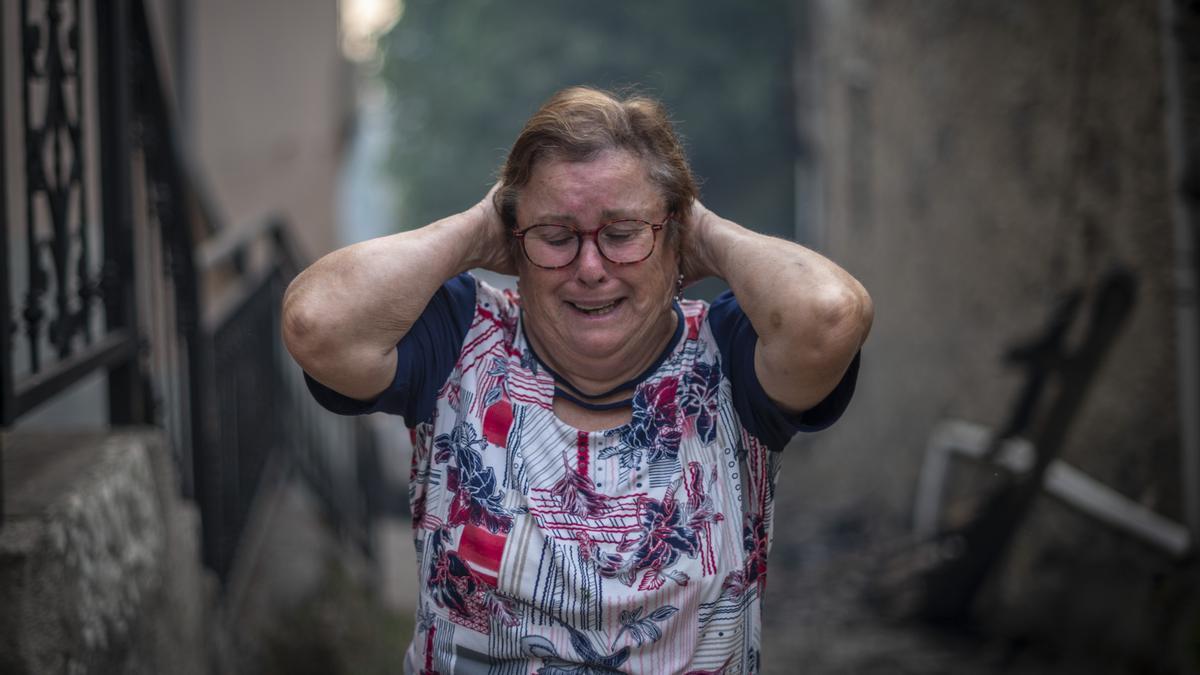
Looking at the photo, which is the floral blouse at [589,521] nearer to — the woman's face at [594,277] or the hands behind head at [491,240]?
the woman's face at [594,277]

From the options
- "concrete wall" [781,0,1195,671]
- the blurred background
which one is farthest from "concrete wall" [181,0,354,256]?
"concrete wall" [781,0,1195,671]

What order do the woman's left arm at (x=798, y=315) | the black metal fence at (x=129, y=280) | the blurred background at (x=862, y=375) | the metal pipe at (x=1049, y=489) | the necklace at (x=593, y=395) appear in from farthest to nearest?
1. the metal pipe at (x=1049, y=489)
2. the blurred background at (x=862, y=375)
3. the black metal fence at (x=129, y=280)
4. the necklace at (x=593, y=395)
5. the woman's left arm at (x=798, y=315)

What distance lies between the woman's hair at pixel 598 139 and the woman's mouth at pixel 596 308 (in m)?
0.19

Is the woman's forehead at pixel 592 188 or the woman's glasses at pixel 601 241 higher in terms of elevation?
the woman's forehead at pixel 592 188

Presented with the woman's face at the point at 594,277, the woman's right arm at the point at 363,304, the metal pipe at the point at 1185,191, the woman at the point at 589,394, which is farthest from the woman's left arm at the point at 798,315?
the metal pipe at the point at 1185,191

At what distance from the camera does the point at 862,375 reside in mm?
9688

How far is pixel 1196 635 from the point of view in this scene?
353 centimetres

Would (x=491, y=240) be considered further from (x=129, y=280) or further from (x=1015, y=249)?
(x=1015, y=249)

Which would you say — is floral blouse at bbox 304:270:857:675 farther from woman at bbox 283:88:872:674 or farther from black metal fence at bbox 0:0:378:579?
black metal fence at bbox 0:0:378:579

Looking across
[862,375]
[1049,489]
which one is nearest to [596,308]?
[1049,489]

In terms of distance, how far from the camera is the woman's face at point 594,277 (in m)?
2.09

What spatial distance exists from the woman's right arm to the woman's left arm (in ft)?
1.94

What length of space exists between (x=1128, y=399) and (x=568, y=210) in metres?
3.14

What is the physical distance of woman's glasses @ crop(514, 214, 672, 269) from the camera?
2107 mm
